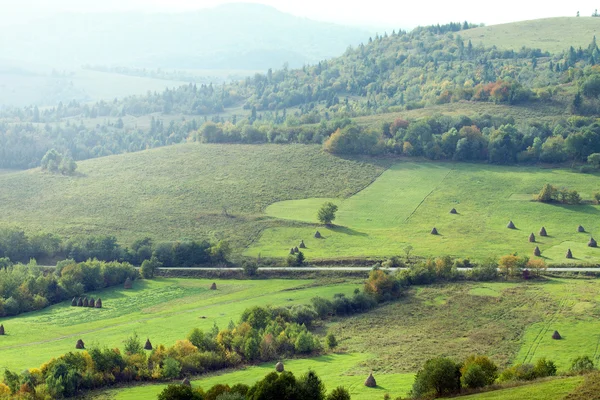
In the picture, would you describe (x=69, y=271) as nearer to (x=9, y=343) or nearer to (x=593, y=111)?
(x=9, y=343)

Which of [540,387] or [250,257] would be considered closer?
[540,387]

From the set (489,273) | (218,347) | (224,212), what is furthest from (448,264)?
(224,212)

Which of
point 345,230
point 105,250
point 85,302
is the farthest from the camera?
point 345,230

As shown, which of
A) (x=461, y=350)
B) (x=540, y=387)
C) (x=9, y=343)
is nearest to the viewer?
(x=540, y=387)

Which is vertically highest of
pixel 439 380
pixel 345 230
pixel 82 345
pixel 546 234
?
pixel 439 380

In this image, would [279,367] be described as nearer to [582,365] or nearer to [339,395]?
[339,395]

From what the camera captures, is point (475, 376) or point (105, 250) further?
point (105, 250)

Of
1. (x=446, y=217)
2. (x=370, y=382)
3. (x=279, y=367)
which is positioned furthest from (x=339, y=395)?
→ (x=446, y=217)

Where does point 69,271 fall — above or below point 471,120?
below
